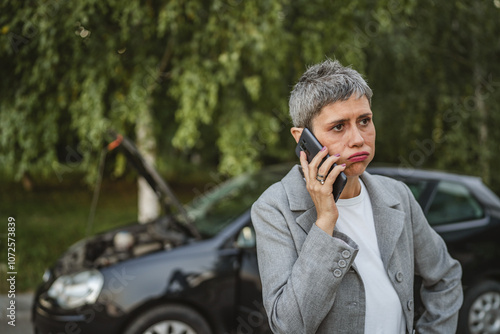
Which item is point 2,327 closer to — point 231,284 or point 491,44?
point 231,284

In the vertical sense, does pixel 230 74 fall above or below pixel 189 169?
above

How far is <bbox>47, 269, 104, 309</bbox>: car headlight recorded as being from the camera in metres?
3.28

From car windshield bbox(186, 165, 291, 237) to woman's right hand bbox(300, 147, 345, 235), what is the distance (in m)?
2.18

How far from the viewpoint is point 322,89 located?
4.87 feet

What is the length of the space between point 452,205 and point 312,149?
2.86 meters

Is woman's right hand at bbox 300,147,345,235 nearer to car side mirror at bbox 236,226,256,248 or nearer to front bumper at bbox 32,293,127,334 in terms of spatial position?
car side mirror at bbox 236,226,256,248

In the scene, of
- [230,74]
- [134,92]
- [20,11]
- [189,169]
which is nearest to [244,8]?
[230,74]

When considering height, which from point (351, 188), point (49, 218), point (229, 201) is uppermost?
point (351, 188)

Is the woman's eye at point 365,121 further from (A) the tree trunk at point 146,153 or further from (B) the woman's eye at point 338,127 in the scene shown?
→ (A) the tree trunk at point 146,153

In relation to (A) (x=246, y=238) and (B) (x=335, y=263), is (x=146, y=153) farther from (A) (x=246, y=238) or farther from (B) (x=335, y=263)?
(B) (x=335, y=263)

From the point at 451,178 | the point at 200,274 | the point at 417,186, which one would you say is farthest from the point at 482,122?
the point at 200,274

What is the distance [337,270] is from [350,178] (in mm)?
352

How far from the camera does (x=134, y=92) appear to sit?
5168 millimetres

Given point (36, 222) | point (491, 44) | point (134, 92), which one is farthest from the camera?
point (36, 222)
